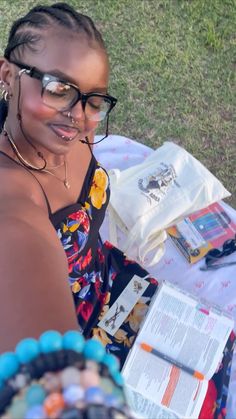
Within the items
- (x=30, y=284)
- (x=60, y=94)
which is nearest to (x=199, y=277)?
(x=60, y=94)

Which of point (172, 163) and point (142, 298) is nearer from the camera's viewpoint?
point (142, 298)

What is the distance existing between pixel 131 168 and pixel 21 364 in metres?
1.80

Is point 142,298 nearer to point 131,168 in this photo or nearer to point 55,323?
point 131,168

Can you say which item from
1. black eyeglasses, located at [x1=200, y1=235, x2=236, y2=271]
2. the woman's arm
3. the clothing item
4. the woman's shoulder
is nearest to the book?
black eyeglasses, located at [x1=200, y1=235, x2=236, y2=271]

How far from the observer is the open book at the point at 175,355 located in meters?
1.78

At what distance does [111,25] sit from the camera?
10.9 ft

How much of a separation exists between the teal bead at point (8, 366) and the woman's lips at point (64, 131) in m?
0.84

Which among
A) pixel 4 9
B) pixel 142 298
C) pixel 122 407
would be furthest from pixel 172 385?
pixel 4 9

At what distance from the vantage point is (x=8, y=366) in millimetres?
744

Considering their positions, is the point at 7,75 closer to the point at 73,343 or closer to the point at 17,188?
the point at 17,188

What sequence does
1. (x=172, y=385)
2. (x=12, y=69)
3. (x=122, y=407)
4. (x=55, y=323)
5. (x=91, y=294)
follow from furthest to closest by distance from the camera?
(x=91, y=294), (x=172, y=385), (x=12, y=69), (x=55, y=323), (x=122, y=407)

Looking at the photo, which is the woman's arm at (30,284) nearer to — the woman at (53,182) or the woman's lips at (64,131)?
the woman at (53,182)

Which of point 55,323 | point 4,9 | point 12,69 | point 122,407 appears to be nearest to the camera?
point 122,407

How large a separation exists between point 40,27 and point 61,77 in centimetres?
19
